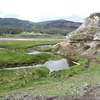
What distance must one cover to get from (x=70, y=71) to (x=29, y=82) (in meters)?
17.5

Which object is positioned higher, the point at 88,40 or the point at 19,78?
the point at 88,40

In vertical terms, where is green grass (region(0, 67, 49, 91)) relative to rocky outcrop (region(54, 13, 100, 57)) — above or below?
below

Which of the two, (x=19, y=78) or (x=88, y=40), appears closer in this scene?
(x=19, y=78)

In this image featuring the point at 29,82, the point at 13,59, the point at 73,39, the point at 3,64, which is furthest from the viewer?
the point at 73,39

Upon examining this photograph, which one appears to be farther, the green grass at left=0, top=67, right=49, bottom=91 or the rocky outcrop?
the rocky outcrop

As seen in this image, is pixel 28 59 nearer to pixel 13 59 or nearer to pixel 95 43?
pixel 13 59

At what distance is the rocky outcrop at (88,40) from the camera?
71469 millimetres

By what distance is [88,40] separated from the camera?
7775cm

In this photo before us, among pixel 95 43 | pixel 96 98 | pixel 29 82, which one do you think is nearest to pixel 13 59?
pixel 29 82

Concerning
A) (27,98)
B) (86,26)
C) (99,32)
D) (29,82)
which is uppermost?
(86,26)

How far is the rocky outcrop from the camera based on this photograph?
71.5 m

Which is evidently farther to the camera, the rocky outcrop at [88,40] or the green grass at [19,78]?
the rocky outcrop at [88,40]

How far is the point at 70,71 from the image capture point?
44.2 meters

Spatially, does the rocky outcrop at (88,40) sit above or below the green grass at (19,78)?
above
